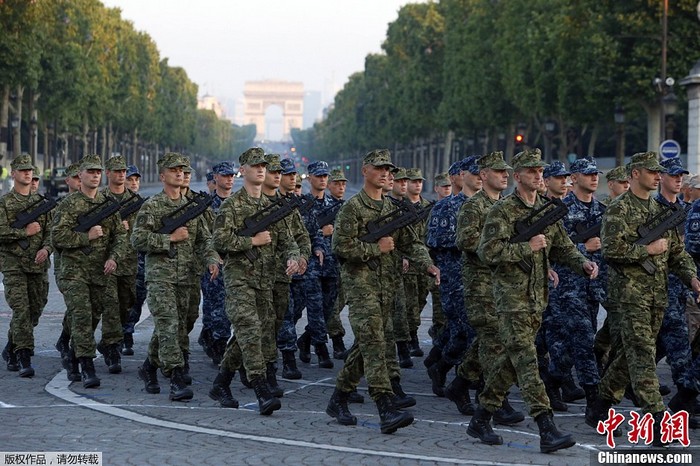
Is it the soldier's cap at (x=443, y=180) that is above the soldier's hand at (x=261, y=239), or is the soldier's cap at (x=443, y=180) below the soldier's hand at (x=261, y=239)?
above

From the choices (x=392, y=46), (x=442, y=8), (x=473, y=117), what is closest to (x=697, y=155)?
(x=473, y=117)

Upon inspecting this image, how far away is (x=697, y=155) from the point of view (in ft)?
117

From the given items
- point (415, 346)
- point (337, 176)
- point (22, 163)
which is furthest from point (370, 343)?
point (22, 163)

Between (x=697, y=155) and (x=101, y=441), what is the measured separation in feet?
91.9

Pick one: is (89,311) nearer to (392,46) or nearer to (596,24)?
(596,24)

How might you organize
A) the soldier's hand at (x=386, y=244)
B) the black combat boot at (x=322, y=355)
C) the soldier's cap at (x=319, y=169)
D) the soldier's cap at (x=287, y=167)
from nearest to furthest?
the soldier's hand at (x=386, y=244), the soldier's cap at (x=287, y=167), the black combat boot at (x=322, y=355), the soldier's cap at (x=319, y=169)

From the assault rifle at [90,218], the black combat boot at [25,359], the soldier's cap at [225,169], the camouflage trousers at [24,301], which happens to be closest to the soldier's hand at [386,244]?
the assault rifle at [90,218]

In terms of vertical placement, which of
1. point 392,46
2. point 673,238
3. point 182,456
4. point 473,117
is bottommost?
point 182,456

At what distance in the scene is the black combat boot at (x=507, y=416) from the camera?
10758 millimetres

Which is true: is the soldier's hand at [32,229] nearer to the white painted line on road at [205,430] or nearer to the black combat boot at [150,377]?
the white painted line on road at [205,430]

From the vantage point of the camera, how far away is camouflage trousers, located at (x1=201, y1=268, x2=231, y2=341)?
13797mm

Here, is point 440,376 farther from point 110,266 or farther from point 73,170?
point 73,170

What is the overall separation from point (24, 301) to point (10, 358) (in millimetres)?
597

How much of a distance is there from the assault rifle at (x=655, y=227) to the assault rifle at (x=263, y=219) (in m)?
2.86
